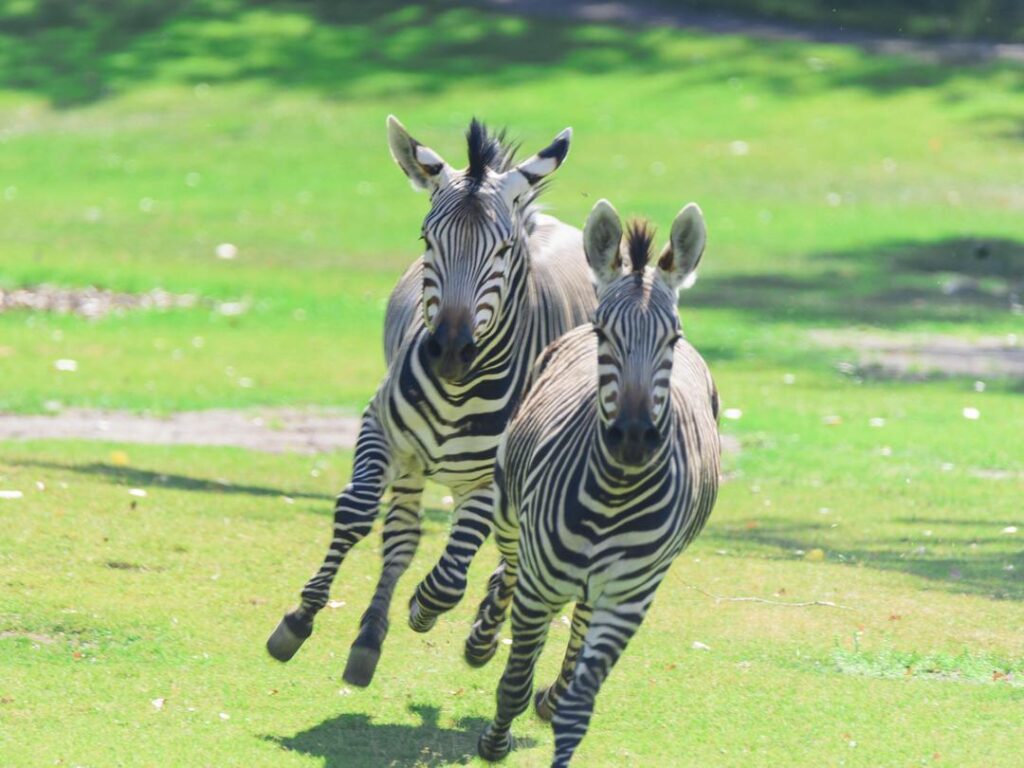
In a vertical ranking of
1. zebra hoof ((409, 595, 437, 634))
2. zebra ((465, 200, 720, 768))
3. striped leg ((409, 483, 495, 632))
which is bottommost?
zebra hoof ((409, 595, 437, 634))

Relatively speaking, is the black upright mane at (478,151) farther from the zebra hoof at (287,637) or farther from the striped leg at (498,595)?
the zebra hoof at (287,637)

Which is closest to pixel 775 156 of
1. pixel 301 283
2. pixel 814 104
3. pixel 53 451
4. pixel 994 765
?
pixel 814 104

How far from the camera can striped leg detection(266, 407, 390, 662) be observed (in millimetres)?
8156

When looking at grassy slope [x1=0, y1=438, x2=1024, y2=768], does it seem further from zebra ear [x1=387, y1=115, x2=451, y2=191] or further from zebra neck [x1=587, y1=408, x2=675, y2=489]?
zebra ear [x1=387, y1=115, x2=451, y2=191]

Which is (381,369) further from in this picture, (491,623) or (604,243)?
(604,243)

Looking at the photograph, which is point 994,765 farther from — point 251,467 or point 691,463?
point 251,467

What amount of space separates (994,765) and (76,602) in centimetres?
460

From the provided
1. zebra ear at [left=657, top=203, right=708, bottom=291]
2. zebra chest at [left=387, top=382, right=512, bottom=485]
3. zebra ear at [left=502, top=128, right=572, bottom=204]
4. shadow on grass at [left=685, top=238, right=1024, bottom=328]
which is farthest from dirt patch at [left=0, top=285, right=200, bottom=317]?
zebra ear at [left=657, top=203, right=708, bottom=291]

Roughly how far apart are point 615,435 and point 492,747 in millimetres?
1739

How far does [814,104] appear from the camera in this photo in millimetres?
32469

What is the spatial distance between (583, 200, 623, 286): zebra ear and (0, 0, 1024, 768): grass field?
211 centimetres

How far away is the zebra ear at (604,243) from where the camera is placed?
6840 mm

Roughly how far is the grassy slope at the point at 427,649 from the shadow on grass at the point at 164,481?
0.04 metres

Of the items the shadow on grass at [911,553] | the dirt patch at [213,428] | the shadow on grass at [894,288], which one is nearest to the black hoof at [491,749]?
the shadow on grass at [911,553]
